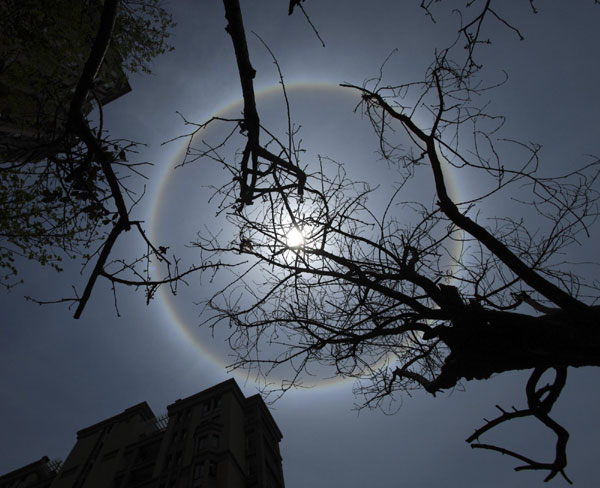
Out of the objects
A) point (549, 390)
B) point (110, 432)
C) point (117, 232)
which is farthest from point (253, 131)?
point (110, 432)

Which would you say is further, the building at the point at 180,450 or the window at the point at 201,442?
the window at the point at 201,442

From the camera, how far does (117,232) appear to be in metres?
3.01

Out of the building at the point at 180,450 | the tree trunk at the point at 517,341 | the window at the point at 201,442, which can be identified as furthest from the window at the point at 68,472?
the tree trunk at the point at 517,341

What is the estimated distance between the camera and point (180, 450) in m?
29.8

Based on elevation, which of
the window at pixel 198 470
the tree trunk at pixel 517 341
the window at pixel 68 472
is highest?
the window at pixel 68 472

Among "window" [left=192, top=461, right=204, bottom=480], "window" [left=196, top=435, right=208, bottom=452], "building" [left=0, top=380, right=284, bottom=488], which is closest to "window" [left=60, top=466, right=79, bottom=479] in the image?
"building" [left=0, top=380, right=284, bottom=488]

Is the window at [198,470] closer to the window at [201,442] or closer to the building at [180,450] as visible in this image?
the building at [180,450]

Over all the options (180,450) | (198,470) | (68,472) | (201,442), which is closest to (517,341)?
(198,470)

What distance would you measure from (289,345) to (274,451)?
3833 centimetres

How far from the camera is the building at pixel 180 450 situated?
2717cm

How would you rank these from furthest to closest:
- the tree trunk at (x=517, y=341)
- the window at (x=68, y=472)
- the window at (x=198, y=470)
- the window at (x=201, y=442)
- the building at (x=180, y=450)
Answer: the window at (x=68, y=472)
the window at (x=201, y=442)
the building at (x=180, y=450)
the window at (x=198, y=470)
the tree trunk at (x=517, y=341)

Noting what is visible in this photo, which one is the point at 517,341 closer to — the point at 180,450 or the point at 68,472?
the point at 180,450

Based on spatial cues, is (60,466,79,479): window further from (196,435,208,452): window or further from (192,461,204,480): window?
(192,461,204,480): window

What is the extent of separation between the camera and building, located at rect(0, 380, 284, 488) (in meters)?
27.2
